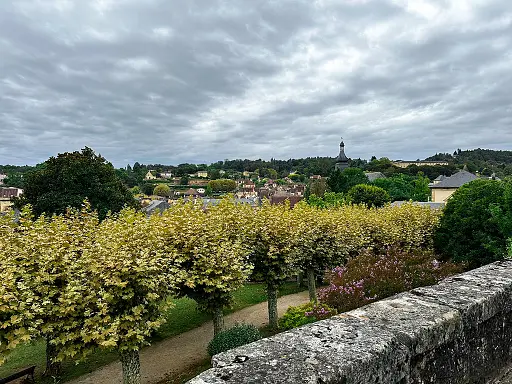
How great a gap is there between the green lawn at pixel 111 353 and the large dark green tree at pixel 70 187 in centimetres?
1071

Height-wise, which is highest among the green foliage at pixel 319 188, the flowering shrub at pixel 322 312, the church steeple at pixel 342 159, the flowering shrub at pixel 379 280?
the church steeple at pixel 342 159

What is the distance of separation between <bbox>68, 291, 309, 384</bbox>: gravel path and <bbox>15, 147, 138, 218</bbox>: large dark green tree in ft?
46.0

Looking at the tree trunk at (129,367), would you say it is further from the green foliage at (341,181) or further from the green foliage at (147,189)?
the green foliage at (147,189)

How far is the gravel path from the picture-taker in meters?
10.8

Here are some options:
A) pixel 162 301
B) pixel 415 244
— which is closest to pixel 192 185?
pixel 415 244

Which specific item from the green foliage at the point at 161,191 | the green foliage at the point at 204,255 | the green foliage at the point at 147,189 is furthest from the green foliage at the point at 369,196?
the green foliage at the point at 147,189

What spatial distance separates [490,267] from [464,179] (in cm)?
5027

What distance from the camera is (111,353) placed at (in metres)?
12.8

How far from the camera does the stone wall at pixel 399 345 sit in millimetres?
1792

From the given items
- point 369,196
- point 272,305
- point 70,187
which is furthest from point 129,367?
point 369,196

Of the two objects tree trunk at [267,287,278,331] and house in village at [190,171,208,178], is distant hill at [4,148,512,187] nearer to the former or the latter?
house in village at [190,171,208,178]

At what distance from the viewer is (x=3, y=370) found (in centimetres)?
1193

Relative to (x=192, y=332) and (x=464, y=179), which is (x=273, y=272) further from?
(x=464, y=179)

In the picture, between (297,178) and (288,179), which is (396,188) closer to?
(297,178)
